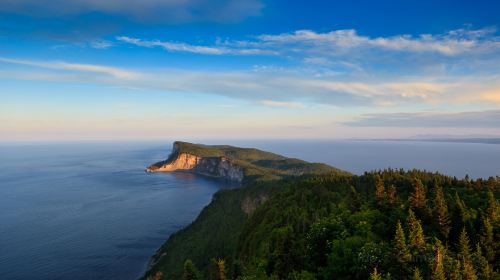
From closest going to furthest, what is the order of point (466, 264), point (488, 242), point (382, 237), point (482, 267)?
point (466, 264) → point (482, 267) → point (488, 242) → point (382, 237)

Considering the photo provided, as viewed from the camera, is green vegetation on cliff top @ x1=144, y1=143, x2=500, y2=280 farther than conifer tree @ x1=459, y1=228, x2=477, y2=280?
Yes

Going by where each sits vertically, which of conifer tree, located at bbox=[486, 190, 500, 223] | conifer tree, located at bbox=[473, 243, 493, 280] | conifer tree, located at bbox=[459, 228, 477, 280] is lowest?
conifer tree, located at bbox=[473, 243, 493, 280]

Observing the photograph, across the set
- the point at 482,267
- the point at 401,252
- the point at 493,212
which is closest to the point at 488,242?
the point at 482,267

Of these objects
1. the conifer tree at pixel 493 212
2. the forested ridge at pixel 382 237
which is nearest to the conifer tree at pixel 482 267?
the forested ridge at pixel 382 237

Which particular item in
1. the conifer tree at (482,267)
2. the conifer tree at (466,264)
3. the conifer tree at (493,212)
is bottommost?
the conifer tree at (482,267)

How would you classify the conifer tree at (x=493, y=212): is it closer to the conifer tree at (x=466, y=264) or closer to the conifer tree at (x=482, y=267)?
the conifer tree at (x=466, y=264)

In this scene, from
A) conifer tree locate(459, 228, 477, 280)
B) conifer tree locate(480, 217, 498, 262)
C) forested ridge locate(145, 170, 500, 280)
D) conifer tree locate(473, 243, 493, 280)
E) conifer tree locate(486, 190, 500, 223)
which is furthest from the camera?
conifer tree locate(486, 190, 500, 223)

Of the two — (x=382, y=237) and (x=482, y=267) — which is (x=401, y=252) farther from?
(x=382, y=237)

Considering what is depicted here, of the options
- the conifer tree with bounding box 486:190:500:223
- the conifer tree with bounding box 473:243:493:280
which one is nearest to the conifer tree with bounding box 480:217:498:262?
the conifer tree with bounding box 473:243:493:280

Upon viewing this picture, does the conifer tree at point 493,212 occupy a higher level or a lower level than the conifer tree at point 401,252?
higher

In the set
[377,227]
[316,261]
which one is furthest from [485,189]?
[316,261]

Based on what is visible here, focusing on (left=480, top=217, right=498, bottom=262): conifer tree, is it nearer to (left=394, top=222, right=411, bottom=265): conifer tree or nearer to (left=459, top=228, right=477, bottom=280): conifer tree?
(left=459, top=228, right=477, bottom=280): conifer tree
